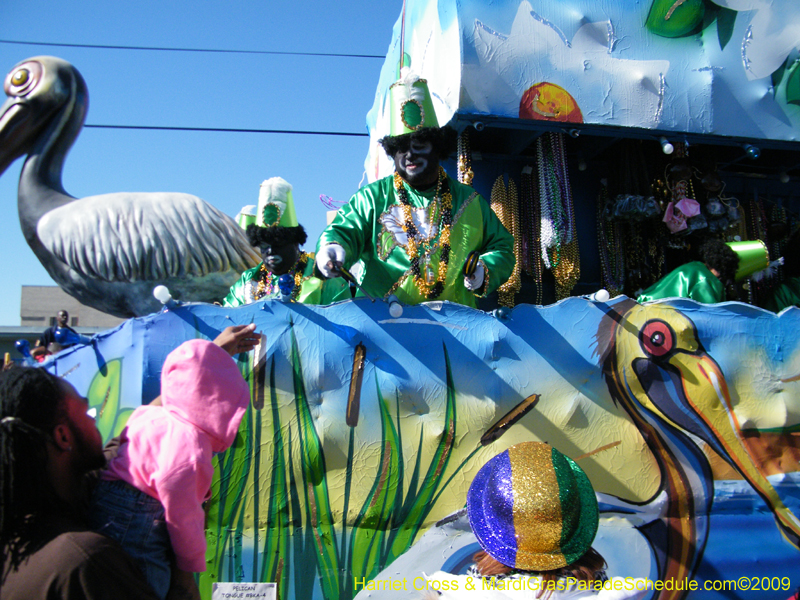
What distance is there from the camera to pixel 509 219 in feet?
14.2

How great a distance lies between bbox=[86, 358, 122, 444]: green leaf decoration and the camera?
2.08m

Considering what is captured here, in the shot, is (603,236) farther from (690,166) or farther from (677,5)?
(677,5)

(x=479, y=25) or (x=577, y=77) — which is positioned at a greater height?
(x=479, y=25)

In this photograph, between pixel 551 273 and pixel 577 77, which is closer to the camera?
pixel 577 77

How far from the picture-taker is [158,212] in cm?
397

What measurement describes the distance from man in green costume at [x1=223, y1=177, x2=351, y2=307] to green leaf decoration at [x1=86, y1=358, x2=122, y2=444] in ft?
5.89

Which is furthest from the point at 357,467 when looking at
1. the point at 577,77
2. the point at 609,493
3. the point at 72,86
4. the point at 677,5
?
the point at 72,86

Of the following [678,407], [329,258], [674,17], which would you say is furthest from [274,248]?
[674,17]

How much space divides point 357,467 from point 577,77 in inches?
113

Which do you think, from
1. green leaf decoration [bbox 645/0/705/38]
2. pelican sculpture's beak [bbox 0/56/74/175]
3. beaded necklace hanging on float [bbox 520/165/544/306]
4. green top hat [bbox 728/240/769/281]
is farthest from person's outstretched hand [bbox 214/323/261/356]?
pelican sculpture's beak [bbox 0/56/74/175]

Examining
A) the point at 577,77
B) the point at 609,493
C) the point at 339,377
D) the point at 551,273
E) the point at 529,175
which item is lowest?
the point at 609,493

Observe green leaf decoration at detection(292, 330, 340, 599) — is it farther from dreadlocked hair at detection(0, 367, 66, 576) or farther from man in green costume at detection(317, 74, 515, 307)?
dreadlocked hair at detection(0, 367, 66, 576)

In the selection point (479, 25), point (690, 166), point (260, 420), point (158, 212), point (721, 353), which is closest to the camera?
point (260, 420)

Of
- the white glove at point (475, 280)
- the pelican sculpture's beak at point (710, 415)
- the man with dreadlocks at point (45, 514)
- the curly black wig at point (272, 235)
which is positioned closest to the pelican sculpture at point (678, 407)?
the pelican sculpture's beak at point (710, 415)
